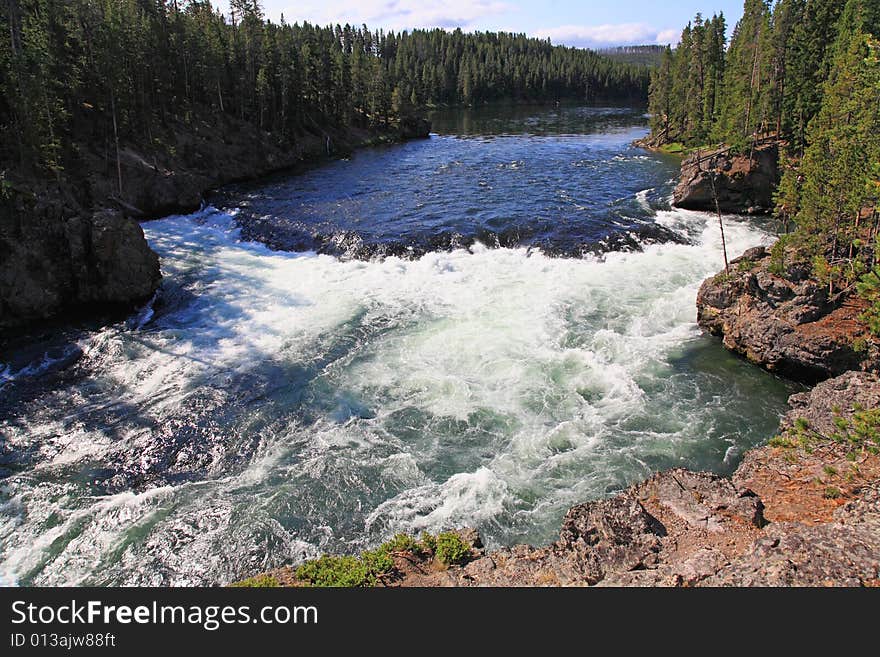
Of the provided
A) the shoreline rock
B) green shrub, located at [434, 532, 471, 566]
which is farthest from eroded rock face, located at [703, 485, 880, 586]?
green shrub, located at [434, 532, 471, 566]

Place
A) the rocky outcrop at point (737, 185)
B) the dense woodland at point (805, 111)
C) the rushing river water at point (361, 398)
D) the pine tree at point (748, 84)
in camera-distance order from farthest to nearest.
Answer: the pine tree at point (748, 84) < the rocky outcrop at point (737, 185) < the dense woodland at point (805, 111) < the rushing river water at point (361, 398)

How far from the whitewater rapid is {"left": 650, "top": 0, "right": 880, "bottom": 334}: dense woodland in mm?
6069

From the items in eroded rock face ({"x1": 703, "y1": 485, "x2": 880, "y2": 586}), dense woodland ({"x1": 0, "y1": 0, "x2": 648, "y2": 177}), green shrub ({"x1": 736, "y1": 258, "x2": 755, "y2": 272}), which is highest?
dense woodland ({"x1": 0, "y1": 0, "x2": 648, "y2": 177})

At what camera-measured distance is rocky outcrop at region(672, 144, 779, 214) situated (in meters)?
44.6

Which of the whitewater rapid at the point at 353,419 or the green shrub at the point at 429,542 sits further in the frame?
the whitewater rapid at the point at 353,419

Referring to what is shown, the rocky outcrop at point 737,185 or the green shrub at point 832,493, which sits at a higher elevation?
the rocky outcrop at point 737,185

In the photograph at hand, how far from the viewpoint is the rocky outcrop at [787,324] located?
20375 millimetres

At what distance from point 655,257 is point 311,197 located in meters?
33.3

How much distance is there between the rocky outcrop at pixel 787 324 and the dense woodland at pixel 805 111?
824mm

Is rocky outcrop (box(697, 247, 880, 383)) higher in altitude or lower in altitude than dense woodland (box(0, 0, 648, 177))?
lower

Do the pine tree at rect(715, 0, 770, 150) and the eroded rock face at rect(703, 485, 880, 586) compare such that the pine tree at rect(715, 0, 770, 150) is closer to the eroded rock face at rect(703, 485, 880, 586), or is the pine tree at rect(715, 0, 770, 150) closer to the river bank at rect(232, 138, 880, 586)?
the river bank at rect(232, 138, 880, 586)

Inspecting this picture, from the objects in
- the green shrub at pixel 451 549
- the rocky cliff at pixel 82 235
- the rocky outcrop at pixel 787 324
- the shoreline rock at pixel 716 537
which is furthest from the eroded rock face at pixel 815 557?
the rocky cliff at pixel 82 235

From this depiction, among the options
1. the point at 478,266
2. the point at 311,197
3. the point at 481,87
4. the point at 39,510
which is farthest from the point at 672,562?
the point at 481,87

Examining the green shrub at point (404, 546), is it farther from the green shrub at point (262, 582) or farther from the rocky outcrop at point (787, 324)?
the rocky outcrop at point (787, 324)
